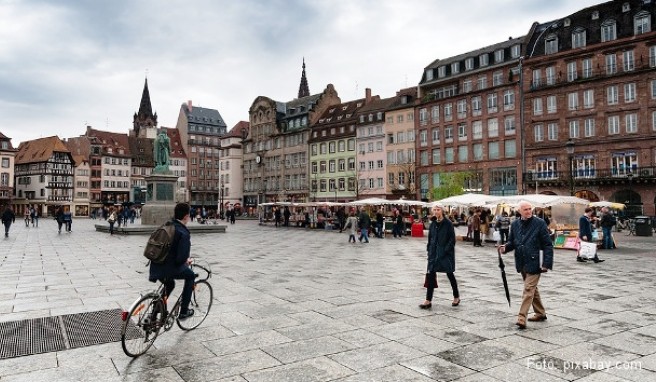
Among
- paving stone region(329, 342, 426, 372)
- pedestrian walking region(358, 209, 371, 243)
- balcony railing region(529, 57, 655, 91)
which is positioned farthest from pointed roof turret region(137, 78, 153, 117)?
paving stone region(329, 342, 426, 372)

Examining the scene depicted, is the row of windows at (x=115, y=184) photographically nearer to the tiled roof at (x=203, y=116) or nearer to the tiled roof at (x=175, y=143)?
the tiled roof at (x=175, y=143)

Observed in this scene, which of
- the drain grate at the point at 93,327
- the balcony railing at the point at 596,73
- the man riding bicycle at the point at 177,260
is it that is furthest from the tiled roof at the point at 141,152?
the man riding bicycle at the point at 177,260

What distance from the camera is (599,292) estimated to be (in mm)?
9750

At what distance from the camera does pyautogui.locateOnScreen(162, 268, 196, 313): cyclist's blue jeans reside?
5988mm

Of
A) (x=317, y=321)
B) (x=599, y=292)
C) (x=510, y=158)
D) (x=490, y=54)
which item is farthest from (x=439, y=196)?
(x=317, y=321)

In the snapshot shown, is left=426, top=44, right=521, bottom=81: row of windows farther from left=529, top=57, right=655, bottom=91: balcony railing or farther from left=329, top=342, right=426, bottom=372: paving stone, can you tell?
left=329, top=342, right=426, bottom=372: paving stone

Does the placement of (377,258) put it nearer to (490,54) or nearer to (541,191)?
(541,191)

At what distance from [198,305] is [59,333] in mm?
1842

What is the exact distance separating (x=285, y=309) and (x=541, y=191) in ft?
157

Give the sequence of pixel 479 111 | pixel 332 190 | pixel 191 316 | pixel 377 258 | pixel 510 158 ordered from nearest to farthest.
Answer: pixel 191 316 → pixel 377 258 → pixel 510 158 → pixel 479 111 → pixel 332 190

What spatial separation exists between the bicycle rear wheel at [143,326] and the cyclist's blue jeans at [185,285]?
22 centimetres

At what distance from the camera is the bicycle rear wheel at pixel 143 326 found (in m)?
5.54

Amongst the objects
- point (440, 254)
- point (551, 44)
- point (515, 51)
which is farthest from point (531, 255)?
point (515, 51)

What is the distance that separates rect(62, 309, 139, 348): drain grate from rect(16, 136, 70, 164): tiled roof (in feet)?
306
